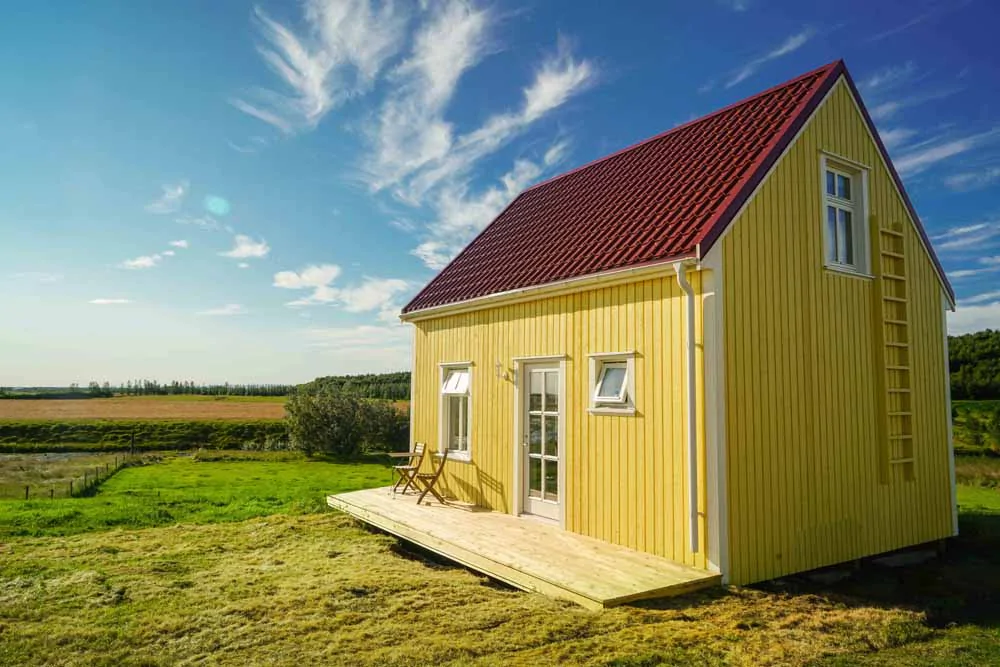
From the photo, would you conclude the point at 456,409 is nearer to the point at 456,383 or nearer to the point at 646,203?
the point at 456,383

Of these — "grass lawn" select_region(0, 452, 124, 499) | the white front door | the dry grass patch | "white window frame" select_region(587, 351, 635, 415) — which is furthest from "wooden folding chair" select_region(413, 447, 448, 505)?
"grass lawn" select_region(0, 452, 124, 499)

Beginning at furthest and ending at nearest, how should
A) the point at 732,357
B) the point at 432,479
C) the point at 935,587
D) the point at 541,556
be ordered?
the point at 432,479 < the point at 935,587 < the point at 541,556 < the point at 732,357

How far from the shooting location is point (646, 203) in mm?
8570

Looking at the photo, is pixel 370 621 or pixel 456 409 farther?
pixel 456 409

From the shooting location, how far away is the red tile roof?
7.22 meters

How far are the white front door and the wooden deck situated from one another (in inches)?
11.6

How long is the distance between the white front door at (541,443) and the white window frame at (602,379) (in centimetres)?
72

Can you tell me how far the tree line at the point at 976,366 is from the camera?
85.0 ft

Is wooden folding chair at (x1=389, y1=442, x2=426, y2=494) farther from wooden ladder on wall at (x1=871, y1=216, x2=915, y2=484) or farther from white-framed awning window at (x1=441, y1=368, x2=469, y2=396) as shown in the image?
wooden ladder on wall at (x1=871, y1=216, x2=915, y2=484)

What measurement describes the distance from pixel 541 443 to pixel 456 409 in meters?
2.42

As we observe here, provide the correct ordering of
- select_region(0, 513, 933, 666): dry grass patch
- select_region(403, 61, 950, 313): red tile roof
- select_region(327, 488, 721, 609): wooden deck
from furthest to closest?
select_region(403, 61, 950, 313): red tile roof < select_region(327, 488, 721, 609): wooden deck < select_region(0, 513, 933, 666): dry grass patch

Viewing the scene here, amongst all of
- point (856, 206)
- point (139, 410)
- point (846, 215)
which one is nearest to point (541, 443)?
point (846, 215)

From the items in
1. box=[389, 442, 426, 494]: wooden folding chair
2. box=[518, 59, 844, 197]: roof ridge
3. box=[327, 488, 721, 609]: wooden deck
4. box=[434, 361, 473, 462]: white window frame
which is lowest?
box=[327, 488, 721, 609]: wooden deck

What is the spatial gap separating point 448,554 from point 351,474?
1320 cm
